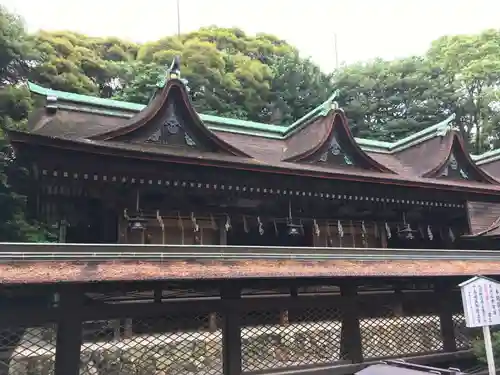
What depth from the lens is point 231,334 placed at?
705 cm

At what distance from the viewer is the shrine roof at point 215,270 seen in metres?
5.52

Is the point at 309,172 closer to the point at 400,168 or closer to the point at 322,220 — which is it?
the point at 322,220

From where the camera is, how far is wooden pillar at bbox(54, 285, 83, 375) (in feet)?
19.6

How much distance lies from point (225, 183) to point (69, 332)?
4.32 metres

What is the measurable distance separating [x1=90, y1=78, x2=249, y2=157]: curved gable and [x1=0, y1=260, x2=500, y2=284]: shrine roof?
3613 millimetres

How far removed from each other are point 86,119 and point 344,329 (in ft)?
24.6

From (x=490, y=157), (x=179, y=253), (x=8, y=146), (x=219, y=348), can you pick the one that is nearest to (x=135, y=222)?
(x=179, y=253)

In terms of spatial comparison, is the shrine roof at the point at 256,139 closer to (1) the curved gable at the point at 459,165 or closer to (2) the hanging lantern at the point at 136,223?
(1) the curved gable at the point at 459,165

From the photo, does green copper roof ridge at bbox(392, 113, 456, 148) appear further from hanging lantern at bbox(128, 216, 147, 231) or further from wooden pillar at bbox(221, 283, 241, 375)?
hanging lantern at bbox(128, 216, 147, 231)

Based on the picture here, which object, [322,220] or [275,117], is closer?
[322,220]

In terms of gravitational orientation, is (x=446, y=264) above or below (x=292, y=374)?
above

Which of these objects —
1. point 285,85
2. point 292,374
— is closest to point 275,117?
point 285,85

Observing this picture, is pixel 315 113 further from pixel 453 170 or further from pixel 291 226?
pixel 453 170

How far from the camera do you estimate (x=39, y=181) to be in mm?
8125
